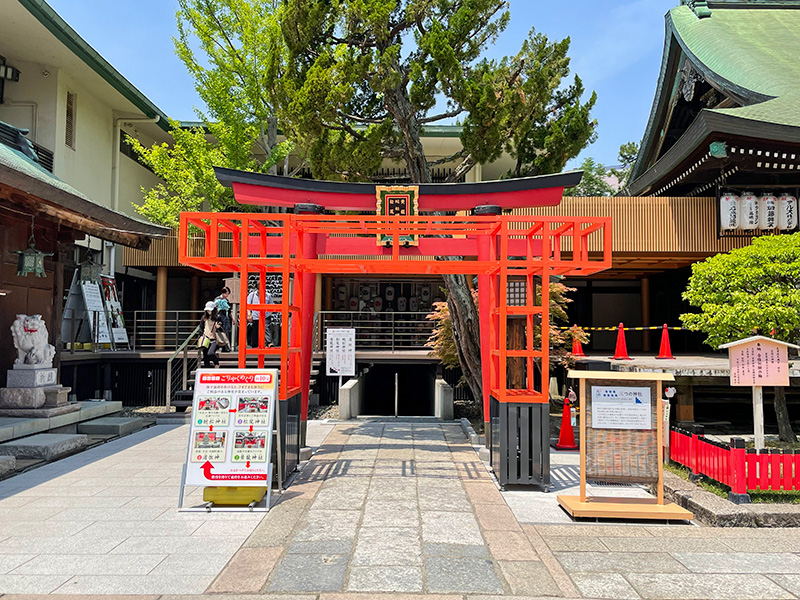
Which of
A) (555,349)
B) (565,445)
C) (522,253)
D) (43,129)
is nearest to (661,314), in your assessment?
(555,349)

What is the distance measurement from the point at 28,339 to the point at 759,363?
10571 millimetres

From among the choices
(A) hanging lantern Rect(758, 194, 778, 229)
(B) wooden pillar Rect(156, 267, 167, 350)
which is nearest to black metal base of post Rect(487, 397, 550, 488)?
(A) hanging lantern Rect(758, 194, 778, 229)

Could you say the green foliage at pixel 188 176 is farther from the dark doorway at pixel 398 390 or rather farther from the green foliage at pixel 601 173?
the green foliage at pixel 601 173

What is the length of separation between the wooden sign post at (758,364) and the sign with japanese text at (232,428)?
17.4ft

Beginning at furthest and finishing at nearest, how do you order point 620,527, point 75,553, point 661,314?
point 661,314, point 620,527, point 75,553

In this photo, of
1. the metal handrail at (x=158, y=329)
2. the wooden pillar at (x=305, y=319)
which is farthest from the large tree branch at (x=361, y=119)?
the metal handrail at (x=158, y=329)

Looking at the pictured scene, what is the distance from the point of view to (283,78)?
419 inches

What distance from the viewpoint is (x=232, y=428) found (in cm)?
616

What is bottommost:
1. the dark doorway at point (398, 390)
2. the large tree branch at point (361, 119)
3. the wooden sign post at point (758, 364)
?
the dark doorway at point (398, 390)

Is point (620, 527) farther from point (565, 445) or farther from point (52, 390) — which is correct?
point (52, 390)

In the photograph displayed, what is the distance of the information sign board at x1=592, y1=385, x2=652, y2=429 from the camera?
6.11 meters

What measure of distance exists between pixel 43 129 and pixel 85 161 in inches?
69.6

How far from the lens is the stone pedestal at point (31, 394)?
30.8ft

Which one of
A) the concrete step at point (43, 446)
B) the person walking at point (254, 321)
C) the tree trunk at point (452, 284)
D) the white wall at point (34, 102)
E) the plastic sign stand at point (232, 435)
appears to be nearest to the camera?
the plastic sign stand at point (232, 435)
